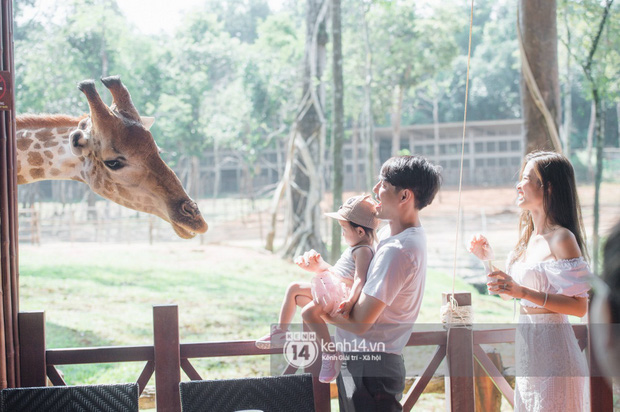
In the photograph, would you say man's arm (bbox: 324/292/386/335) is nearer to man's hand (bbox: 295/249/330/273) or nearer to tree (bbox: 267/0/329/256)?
man's hand (bbox: 295/249/330/273)

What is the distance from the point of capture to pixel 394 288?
1615 mm

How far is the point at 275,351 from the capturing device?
79.4 inches

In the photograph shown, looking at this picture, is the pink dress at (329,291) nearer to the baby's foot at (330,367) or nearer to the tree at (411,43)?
the baby's foot at (330,367)

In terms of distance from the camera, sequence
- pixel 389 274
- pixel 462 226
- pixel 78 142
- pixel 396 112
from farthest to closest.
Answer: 1. pixel 396 112
2. pixel 462 226
3. pixel 78 142
4. pixel 389 274

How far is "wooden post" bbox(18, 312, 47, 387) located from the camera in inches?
76.4

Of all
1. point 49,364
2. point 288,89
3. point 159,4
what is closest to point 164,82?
point 159,4

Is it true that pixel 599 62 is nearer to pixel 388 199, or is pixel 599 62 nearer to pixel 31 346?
pixel 388 199

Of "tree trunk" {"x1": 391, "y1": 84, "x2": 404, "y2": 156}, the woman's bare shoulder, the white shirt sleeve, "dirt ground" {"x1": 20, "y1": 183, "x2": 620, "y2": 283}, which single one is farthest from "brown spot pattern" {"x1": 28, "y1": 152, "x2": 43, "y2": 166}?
"tree trunk" {"x1": 391, "y1": 84, "x2": 404, "y2": 156}

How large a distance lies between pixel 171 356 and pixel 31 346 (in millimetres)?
458

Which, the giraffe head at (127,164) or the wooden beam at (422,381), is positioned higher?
the giraffe head at (127,164)

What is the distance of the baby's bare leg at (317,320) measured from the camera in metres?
1.79

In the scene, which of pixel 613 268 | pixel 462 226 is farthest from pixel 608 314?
pixel 462 226

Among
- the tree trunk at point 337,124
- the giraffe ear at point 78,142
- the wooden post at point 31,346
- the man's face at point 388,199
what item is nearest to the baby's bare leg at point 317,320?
the man's face at point 388,199

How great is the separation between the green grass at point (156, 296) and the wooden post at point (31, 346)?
3.38 metres
